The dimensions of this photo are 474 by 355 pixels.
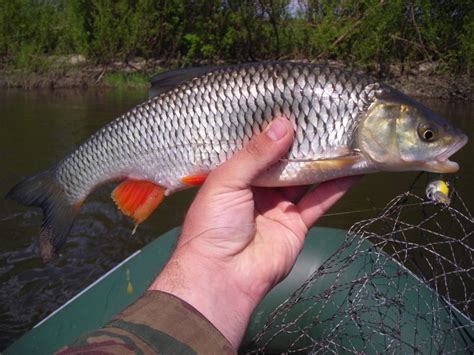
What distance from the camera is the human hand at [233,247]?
1.93 meters

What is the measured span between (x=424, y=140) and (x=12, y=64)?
65.5 ft

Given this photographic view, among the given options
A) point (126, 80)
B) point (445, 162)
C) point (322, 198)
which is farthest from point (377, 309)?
point (126, 80)

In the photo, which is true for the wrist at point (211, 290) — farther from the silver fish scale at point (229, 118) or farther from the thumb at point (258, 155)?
the silver fish scale at point (229, 118)

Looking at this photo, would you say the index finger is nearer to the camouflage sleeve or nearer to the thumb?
the thumb

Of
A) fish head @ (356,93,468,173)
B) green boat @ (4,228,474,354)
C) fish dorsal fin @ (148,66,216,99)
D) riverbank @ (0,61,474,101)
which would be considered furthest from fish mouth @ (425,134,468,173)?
riverbank @ (0,61,474,101)

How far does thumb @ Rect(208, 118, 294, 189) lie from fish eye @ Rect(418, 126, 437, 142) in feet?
1.69

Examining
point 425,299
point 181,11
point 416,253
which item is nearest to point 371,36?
point 181,11

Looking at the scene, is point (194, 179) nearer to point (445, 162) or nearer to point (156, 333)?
point (156, 333)

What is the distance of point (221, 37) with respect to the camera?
22.2 m

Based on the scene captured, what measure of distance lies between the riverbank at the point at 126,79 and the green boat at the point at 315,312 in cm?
1270

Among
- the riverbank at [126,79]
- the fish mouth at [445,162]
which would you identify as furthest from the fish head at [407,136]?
the riverbank at [126,79]

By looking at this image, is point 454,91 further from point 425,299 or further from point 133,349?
point 133,349

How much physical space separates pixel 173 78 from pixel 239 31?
20.5 meters

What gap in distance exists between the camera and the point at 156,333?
1569 millimetres
